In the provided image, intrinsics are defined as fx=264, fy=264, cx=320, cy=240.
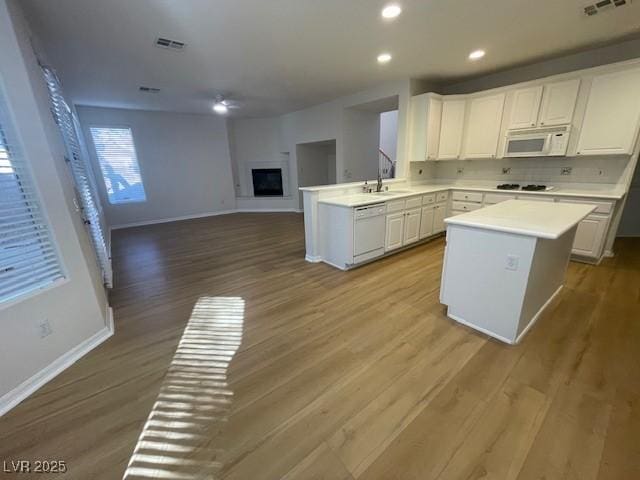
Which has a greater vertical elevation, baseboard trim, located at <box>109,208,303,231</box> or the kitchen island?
the kitchen island

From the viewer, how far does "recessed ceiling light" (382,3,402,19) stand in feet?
7.79

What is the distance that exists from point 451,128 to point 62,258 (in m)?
5.41

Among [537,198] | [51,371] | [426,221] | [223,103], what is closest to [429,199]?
[426,221]

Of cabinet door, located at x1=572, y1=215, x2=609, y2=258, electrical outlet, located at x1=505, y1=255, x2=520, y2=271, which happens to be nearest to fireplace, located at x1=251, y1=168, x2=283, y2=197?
cabinet door, located at x1=572, y1=215, x2=609, y2=258

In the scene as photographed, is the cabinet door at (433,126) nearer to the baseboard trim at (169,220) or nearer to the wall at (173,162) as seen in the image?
the wall at (173,162)

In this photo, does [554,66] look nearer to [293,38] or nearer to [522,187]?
[522,187]

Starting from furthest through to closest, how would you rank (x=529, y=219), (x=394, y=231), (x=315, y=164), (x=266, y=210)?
(x=266, y=210), (x=315, y=164), (x=394, y=231), (x=529, y=219)

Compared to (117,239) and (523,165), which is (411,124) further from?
(117,239)

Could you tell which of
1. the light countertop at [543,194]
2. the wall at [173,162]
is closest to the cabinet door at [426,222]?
the light countertop at [543,194]

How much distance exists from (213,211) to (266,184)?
1.77m

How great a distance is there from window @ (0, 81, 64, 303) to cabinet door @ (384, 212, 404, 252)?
354 cm

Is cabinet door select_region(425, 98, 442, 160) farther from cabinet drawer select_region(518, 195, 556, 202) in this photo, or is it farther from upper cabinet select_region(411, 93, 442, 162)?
cabinet drawer select_region(518, 195, 556, 202)

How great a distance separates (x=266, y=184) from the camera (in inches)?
322

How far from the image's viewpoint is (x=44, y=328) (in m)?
1.86
